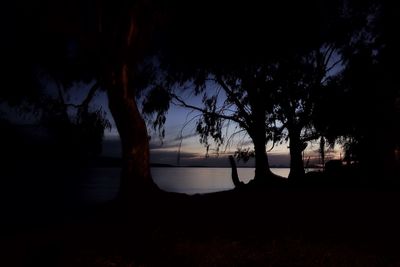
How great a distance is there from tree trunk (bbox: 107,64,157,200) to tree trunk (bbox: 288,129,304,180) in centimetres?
1191

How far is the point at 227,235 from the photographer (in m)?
8.70

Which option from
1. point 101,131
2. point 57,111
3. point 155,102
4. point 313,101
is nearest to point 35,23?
point 57,111

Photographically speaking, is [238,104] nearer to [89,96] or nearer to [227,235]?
[89,96]

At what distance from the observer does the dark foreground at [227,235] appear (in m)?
7.27

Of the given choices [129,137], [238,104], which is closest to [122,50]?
[129,137]

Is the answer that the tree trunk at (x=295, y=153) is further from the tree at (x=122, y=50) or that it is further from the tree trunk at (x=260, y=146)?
the tree at (x=122, y=50)

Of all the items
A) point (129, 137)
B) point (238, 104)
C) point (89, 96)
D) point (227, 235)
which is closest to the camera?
point (227, 235)

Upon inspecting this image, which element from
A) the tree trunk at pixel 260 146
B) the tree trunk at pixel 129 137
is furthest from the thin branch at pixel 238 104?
the tree trunk at pixel 129 137

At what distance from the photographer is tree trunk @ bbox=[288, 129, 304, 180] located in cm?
2309

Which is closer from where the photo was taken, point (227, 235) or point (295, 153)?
point (227, 235)

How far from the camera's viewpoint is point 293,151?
919 inches

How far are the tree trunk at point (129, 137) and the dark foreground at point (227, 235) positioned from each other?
49 cm

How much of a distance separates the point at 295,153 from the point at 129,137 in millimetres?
12794

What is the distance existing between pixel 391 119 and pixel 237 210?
8.67 m
